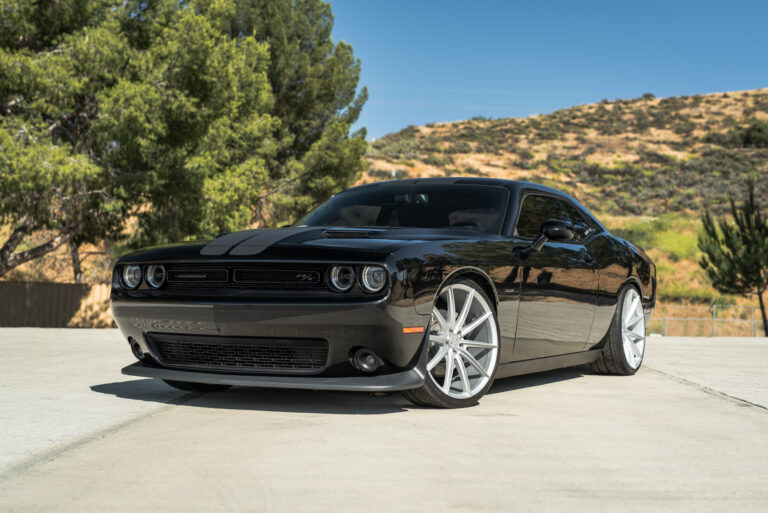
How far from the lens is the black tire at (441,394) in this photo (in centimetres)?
515

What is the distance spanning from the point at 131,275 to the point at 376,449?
7.69ft

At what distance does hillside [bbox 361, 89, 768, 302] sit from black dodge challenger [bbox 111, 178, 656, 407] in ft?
103

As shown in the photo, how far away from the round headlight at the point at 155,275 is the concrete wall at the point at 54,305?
1671cm

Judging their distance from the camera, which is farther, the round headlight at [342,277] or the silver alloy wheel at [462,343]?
the silver alloy wheel at [462,343]

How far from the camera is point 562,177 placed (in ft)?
204

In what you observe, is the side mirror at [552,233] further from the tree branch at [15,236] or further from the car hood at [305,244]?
the tree branch at [15,236]

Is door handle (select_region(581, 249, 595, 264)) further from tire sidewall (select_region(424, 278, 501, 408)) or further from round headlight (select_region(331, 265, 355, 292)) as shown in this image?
round headlight (select_region(331, 265, 355, 292))

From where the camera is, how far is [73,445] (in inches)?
167

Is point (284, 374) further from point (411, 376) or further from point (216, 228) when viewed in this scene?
point (216, 228)

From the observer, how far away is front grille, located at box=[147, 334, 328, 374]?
4.98 metres

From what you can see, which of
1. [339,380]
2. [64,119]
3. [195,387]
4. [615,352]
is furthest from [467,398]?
[64,119]

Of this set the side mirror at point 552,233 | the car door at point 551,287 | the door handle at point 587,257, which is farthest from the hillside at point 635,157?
the side mirror at point 552,233

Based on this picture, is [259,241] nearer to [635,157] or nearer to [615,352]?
[615,352]

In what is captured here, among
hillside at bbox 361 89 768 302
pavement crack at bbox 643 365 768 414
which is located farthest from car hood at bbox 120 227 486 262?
hillside at bbox 361 89 768 302
